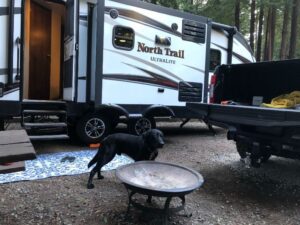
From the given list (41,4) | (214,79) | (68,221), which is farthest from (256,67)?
(41,4)

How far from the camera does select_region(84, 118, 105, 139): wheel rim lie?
21.2 ft

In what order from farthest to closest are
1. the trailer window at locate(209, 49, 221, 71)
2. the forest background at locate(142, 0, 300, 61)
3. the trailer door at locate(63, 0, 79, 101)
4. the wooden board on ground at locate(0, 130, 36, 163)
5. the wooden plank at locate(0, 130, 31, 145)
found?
the forest background at locate(142, 0, 300, 61) → the trailer window at locate(209, 49, 221, 71) → the trailer door at locate(63, 0, 79, 101) → the wooden plank at locate(0, 130, 31, 145) → the wooden board on ground at locate(0, 130, 36, 163)

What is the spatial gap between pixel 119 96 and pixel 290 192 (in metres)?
3.43

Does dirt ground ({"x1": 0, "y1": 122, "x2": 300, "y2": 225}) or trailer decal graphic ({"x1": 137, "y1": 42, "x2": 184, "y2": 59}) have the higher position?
trailer decal graphic ({"x1": 137, "y1": 42, "x2": 184, "y2": 59})

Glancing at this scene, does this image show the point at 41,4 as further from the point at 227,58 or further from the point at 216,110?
the point at 216,110

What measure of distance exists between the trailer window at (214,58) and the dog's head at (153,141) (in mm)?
4729

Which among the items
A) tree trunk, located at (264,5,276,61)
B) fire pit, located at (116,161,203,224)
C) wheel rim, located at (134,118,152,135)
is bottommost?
fire pit, located at (116,161,203,224)

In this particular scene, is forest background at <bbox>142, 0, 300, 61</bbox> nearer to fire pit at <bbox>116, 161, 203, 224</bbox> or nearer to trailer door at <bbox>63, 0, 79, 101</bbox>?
trailer door at <bbox>63, 0, 79, 101</bbox>

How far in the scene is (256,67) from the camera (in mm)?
5109

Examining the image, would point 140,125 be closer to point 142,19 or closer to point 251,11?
point 142,19

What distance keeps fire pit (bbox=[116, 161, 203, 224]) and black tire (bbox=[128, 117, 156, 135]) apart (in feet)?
10.8

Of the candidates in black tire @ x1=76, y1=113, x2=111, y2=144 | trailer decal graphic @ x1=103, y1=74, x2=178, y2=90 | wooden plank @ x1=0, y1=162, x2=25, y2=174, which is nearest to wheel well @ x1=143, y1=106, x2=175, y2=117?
trailer decal graphic @ x1=103, y1=74, x2=178, y2=90

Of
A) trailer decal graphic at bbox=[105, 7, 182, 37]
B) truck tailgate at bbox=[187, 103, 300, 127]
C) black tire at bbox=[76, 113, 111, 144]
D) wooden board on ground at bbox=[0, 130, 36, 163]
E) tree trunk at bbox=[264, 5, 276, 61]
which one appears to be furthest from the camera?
tree trunk at bbox=[264, 5, 276, 61]

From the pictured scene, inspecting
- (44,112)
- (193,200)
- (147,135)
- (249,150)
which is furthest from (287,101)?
(44,112)
